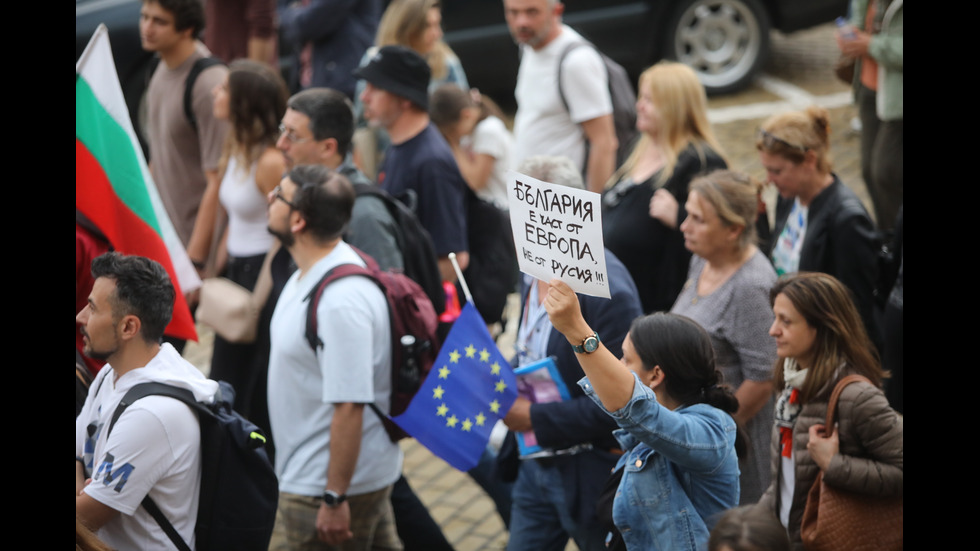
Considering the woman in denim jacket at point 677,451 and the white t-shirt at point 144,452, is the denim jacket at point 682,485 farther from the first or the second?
the white t-shirt at point 144,452

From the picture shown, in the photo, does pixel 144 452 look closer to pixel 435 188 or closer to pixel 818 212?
pixel 435 188

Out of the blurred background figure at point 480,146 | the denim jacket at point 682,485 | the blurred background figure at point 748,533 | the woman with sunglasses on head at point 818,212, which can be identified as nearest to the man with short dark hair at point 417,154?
the blurred background figure at point 480,146

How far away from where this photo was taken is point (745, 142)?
9.27 meters

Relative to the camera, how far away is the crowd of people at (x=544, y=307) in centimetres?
307

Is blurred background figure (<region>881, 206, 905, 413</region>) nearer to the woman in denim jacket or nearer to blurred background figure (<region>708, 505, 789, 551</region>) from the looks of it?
the woman in denim jacket

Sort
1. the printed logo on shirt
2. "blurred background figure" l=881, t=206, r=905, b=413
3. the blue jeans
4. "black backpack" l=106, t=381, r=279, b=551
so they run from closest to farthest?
the printed logo on shirt → "black backpack" l=106, t=381, r=279, b=551 → the blue jeans → "blurred background figure" l=881, t=206, r=905, b=413

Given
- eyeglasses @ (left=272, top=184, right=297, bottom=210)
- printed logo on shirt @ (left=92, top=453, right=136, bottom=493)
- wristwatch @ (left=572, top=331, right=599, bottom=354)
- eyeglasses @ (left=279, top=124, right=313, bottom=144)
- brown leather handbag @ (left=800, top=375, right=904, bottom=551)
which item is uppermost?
eyeglasses @ (left=279, top=124, right=313, bottom=144)

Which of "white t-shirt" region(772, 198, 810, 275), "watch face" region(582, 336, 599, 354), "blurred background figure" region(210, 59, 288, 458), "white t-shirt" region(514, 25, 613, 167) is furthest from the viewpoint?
"white t-shirt" region(514, 25, 613, 167)

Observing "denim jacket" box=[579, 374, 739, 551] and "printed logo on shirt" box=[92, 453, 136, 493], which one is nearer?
"denim jacket" box=[579, 374, 739, 551]

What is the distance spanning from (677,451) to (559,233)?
2.19 feet

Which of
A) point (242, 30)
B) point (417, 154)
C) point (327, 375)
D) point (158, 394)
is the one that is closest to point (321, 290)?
point (327, 375)

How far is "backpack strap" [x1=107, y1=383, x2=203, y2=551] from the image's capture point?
3.09 m

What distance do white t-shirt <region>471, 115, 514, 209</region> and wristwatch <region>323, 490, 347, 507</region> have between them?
2.77 m

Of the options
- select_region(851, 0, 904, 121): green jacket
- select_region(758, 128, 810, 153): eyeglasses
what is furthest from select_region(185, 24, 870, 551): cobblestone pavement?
select_region(851, 0, 904, 121): green jacket
